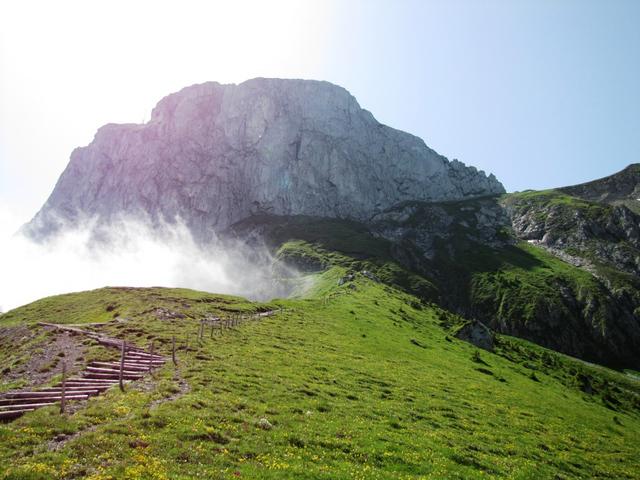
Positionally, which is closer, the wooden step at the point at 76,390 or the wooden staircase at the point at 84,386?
the wooden staircase at the point at 84,386

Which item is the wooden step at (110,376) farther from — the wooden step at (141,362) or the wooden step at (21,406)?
the wooden step at (21,406)

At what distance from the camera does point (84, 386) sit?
3073 cm

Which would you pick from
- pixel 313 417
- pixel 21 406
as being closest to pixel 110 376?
pixel 21 406

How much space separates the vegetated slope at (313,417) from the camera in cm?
1950

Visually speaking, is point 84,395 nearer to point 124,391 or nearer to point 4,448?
point 124,391

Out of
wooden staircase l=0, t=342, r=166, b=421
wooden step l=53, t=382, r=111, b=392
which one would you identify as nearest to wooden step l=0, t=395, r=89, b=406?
wooden staircase l=0, t=342, r=166, b=421

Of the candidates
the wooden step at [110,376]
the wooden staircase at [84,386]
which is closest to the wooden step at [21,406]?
the wooden staircase at [84,386]

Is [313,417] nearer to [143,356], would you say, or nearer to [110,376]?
[110,376]

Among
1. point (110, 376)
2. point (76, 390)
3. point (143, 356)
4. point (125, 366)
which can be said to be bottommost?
point (143, 356)

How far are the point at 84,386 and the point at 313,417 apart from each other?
17780 millimetres

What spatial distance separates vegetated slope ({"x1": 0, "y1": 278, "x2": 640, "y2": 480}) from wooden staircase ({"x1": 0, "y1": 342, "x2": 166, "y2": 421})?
5.29 ft

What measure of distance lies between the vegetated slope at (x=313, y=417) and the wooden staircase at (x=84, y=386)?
1.61 metres

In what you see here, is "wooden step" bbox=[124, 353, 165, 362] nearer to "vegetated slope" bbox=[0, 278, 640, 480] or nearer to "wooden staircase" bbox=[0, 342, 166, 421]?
"wooden staircase" bbox=[0, 342, 166, 421]

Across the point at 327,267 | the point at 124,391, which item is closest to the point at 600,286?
the point at 327,267
